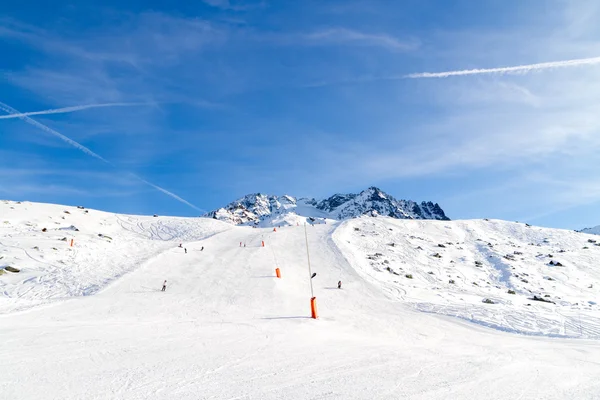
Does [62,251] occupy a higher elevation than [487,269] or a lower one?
higher

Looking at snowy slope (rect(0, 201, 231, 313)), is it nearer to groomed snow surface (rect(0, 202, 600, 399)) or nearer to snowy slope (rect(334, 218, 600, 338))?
groomed snow surface (rect(0, 202, 600, 399))

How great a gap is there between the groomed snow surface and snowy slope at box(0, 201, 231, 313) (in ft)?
0.73

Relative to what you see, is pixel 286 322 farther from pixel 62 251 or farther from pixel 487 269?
pixel 487 269

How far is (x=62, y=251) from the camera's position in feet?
101

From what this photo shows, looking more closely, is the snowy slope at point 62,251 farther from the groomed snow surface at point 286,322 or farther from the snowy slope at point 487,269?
the snowy slope at point 487,269

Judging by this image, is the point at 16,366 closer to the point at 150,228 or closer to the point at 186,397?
the point at 186,397

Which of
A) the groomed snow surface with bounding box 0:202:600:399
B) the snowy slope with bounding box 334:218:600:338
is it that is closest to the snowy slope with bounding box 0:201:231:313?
the groomed snow surface with bounding box 0:202:600:399

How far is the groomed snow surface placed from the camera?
7746 millimetres

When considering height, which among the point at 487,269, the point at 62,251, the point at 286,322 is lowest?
the point at 286,322

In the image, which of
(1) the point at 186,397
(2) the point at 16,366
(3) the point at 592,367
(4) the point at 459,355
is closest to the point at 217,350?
(1) the point at 186,397

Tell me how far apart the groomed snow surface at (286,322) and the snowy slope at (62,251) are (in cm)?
22

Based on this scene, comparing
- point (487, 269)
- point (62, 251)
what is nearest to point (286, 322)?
point (62, 251)

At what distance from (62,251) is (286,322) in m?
24.8

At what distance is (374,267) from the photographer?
33281 millimetres
